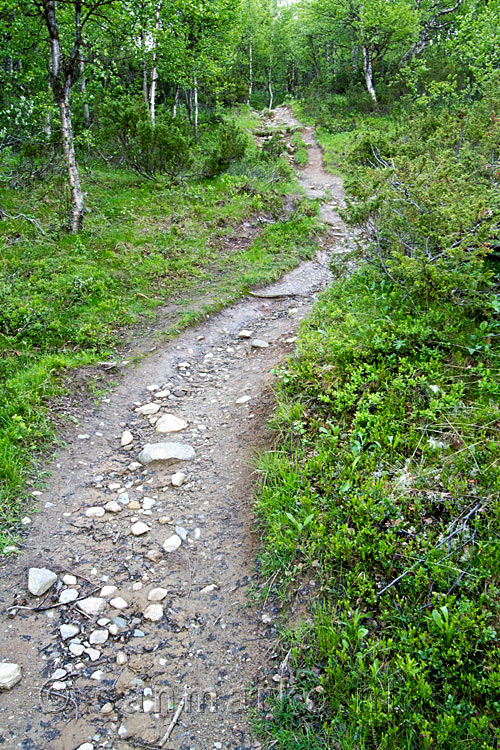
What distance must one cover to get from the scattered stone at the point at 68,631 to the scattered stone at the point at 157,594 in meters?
0.51

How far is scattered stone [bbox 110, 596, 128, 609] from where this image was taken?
3222 mm

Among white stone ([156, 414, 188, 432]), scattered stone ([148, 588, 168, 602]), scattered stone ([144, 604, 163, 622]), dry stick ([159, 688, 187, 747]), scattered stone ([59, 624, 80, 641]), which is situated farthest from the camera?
white stone ([156, 414, 188, 432])

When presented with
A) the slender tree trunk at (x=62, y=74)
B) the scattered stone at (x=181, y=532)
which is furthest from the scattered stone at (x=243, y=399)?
the slender tree trunk at (x=62, y=74)

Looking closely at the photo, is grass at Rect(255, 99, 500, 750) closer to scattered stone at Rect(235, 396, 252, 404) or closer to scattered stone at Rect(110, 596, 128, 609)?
scattered stone at Rect(235, 396, 252, 404)

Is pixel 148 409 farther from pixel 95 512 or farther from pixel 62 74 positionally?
pixel 62 74

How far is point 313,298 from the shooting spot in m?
8.12

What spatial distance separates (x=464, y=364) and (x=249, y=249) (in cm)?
674

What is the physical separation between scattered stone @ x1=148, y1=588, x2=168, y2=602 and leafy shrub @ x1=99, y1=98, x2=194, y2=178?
11053mm

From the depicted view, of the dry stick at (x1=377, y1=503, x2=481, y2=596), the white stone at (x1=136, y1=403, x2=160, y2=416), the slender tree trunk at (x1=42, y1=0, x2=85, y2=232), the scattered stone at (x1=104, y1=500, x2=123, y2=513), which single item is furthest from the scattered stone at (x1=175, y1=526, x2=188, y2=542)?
the slender tree trunk at (x1=42, y1=0, x2=85, y2=232)

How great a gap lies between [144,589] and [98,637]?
0.45 meters

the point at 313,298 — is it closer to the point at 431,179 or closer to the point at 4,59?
the point at 431,179

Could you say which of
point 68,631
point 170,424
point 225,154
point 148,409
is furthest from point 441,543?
point 225,154

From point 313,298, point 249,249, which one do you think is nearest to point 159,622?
point 313,298

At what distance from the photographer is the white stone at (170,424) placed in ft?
16.7
